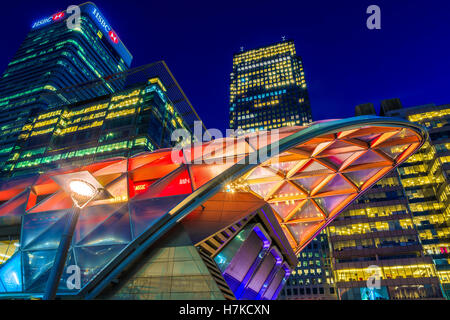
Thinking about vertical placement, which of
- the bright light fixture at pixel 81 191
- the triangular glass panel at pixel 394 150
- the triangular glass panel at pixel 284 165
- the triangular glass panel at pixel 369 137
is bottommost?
the bright light fixture at pixel 81 191

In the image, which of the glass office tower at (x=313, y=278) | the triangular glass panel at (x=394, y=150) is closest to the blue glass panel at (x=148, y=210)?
the triangular glass panel at (x=394, y=150)

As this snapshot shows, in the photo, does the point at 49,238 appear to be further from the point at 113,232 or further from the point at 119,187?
the point at 119,187

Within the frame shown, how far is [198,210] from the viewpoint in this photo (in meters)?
19.8

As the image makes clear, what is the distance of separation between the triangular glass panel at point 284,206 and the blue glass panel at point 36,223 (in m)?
20.1

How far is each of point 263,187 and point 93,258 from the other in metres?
16.8

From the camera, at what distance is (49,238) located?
17.3 meters

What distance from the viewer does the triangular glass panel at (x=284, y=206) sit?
28672 mm

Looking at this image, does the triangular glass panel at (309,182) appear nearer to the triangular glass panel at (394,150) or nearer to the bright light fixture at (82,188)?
the triangular glass panel at (394,150)

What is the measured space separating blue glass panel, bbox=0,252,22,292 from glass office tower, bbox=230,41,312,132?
13651 cm

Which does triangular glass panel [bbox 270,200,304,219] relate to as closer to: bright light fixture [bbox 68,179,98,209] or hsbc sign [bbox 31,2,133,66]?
bright light fixture [bbox 68,179,98,209]

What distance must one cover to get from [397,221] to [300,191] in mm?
58584

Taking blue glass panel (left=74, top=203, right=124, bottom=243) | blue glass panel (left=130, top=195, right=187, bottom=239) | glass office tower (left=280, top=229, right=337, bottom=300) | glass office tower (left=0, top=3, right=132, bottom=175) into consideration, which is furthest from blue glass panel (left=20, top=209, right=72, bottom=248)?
glass office tower (left=280, top=229, right=337, bottom=300)
